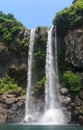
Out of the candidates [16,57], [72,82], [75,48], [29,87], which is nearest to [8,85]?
[29,87]

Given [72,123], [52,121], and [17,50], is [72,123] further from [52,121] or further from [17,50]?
[17,50]

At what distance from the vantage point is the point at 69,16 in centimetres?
4491

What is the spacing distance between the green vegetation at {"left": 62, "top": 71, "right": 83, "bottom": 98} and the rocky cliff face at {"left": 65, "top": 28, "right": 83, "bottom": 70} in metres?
1.35

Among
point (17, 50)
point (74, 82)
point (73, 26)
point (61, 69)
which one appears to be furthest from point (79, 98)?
point (17, 50)

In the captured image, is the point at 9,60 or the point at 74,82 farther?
the point at 9,60

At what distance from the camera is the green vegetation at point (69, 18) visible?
44.3m

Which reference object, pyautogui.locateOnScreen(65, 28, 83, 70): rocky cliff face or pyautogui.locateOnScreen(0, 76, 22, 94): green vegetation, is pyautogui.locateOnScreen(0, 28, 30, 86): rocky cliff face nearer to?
pyautogui.locateOnScreen(0, 76, 22, 94): green vegetation

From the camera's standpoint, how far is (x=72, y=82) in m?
42.5

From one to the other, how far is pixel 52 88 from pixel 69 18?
8824mm

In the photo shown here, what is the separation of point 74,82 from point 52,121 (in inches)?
206

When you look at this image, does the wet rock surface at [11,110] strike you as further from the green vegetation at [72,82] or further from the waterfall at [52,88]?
the green vegetation at [72,82]

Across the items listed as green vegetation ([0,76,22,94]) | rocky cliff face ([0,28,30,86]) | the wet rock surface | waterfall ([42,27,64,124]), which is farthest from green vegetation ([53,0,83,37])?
the wet rock surface

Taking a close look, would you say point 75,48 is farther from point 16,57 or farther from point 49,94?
point 16,57

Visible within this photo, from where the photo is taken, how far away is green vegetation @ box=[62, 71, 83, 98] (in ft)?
137
